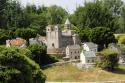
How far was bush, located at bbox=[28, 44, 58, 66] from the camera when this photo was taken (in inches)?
4250

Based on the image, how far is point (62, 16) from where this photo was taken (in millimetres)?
188375

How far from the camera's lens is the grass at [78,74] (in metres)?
103

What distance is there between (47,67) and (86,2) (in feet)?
173

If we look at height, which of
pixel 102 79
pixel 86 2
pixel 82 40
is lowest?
pixel 102 79

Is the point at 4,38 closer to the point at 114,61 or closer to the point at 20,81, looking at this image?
the point at 114,61

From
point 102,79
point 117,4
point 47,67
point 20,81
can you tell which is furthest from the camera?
point 117,4

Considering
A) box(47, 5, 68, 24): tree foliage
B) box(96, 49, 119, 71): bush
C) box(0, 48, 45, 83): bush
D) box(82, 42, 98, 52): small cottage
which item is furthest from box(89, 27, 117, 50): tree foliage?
box(0, 48, 45, 83): bush

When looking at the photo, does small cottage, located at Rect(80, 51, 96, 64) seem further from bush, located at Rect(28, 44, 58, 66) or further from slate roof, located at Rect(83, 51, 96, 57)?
bush, located at Rect(28, 44, 58, 66)

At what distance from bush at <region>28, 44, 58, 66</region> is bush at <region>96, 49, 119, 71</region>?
11.5m

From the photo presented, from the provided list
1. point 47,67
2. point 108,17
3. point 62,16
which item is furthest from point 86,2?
point 47,67

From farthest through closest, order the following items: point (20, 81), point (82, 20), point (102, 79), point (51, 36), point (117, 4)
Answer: point (117, 4)
point (82, 20)
point (51, 36)
point (102, 79)
point (20, 81)

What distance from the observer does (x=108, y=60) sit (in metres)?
105

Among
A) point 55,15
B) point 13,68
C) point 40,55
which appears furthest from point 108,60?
point 55,15

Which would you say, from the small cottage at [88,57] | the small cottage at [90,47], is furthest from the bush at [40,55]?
the small cottage at [90,47]
